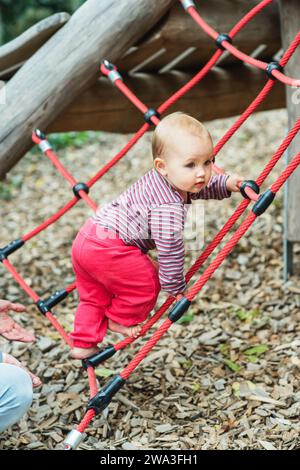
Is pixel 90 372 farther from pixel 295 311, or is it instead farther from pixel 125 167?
pixel 125 167

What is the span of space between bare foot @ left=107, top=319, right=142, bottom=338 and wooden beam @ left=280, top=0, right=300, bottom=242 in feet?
3.58

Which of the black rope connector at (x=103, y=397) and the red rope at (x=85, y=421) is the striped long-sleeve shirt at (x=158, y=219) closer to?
the black rope connector at (x=103, y=397)

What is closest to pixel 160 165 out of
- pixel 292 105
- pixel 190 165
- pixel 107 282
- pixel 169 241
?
pixel 190 165

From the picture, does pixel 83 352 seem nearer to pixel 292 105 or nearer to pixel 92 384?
pixel 92 384

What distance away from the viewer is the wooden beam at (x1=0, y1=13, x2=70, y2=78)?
2758 millimetres

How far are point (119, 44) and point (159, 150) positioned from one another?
874mm

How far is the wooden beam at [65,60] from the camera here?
2.73 m

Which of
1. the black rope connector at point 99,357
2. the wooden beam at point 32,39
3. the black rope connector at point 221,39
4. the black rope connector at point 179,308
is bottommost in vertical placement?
the black rope connector at point 99,357

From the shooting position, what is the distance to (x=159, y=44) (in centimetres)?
295

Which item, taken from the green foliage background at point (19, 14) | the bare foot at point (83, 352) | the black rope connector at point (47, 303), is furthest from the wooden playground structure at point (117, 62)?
the green foliage background at point (19, 14)

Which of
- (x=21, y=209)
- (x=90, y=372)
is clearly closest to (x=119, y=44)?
(x=90, y=372)

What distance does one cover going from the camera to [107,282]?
221 cm

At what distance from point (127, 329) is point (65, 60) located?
114 cm

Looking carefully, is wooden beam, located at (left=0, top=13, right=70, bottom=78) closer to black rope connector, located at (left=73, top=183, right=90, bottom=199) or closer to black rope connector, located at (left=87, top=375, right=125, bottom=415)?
black rope connector, located at (left=73, top=183, right=90, bottom=199)
